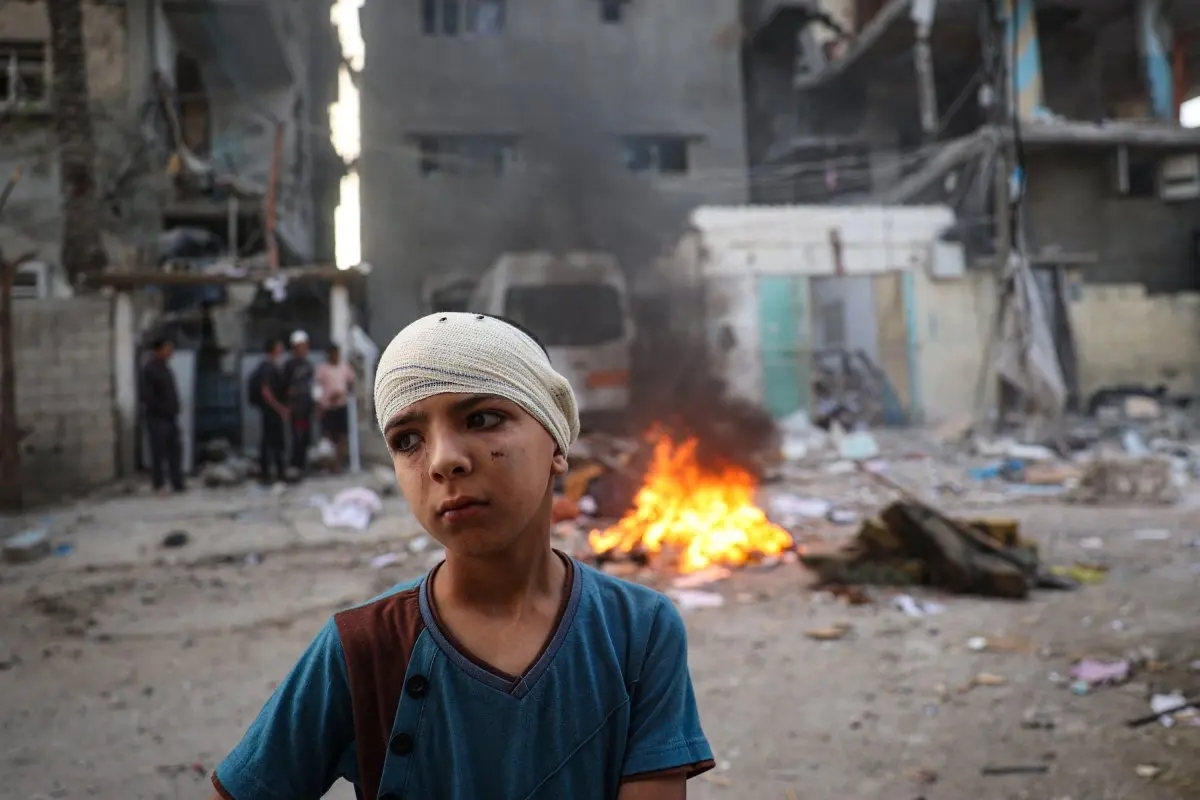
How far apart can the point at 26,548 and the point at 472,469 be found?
6.82 meters

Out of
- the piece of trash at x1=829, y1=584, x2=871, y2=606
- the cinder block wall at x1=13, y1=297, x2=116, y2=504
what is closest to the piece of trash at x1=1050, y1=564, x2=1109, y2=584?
the piece of trash at x1=829, y1=584, x2=871, y2=606

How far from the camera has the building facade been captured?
56.8 ft

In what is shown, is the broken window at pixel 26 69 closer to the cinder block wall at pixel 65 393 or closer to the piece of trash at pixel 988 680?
the cinder block wall at pixel 65 393

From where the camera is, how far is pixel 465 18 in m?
17.6

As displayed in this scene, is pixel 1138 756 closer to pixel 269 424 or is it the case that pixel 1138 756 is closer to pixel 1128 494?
pixel 1128 494

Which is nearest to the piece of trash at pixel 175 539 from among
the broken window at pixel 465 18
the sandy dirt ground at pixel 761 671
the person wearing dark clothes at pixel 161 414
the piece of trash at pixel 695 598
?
the sandy dirt ground at pixel 761 671

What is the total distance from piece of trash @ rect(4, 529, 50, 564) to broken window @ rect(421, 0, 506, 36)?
14128 mm

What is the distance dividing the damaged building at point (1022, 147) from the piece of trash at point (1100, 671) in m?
9.21

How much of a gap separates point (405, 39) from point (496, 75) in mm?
2019

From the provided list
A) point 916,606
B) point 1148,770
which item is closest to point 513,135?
point 916,606

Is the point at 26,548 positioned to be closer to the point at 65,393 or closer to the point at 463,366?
the point at 65,393

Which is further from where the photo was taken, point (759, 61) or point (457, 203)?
point (759, 61)

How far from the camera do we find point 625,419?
11.8m

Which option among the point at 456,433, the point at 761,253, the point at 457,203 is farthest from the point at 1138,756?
the point at 457,203
